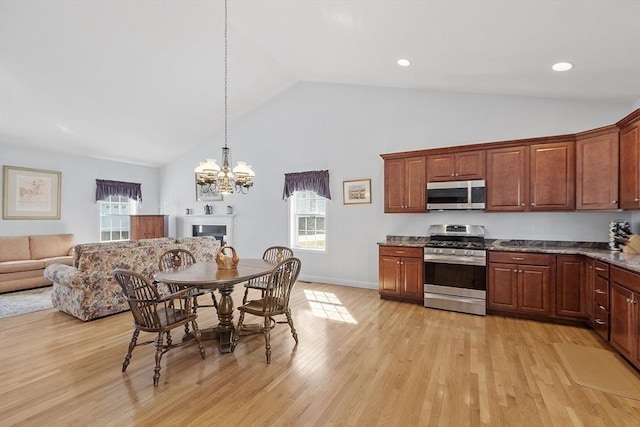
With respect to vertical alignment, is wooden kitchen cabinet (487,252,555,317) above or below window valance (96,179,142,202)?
below

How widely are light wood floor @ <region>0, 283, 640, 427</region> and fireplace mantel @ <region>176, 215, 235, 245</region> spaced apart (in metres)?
3.59

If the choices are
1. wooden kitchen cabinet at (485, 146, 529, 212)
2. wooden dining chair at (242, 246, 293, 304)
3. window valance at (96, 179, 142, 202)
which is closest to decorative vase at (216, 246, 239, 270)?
wooden dining chair at (242, 246, 293, 304)

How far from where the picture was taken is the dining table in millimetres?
2686

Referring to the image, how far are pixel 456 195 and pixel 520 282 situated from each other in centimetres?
137

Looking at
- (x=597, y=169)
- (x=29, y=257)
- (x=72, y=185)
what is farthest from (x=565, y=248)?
(x=72, y=185)

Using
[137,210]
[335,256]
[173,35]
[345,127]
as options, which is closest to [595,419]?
[335,256]

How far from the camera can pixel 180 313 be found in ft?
9.48

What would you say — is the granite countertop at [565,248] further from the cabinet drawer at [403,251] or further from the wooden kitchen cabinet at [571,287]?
the cabinet drawer at [403,251]

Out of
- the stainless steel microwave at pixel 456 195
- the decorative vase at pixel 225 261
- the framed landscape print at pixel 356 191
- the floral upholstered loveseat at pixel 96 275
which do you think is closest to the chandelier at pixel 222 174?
the decorative vase at pixel 225 261

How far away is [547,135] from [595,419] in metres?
3.50

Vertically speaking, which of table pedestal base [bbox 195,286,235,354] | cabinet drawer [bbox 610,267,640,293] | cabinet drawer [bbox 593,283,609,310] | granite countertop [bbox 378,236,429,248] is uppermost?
granite countertop [bbox 378,236,429,248]

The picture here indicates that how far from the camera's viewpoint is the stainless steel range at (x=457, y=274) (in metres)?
4.08

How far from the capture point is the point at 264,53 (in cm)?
506

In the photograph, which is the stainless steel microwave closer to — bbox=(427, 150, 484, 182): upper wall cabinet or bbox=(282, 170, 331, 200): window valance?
bbox=(427, 150, 484, 182): upper wall cabinet
